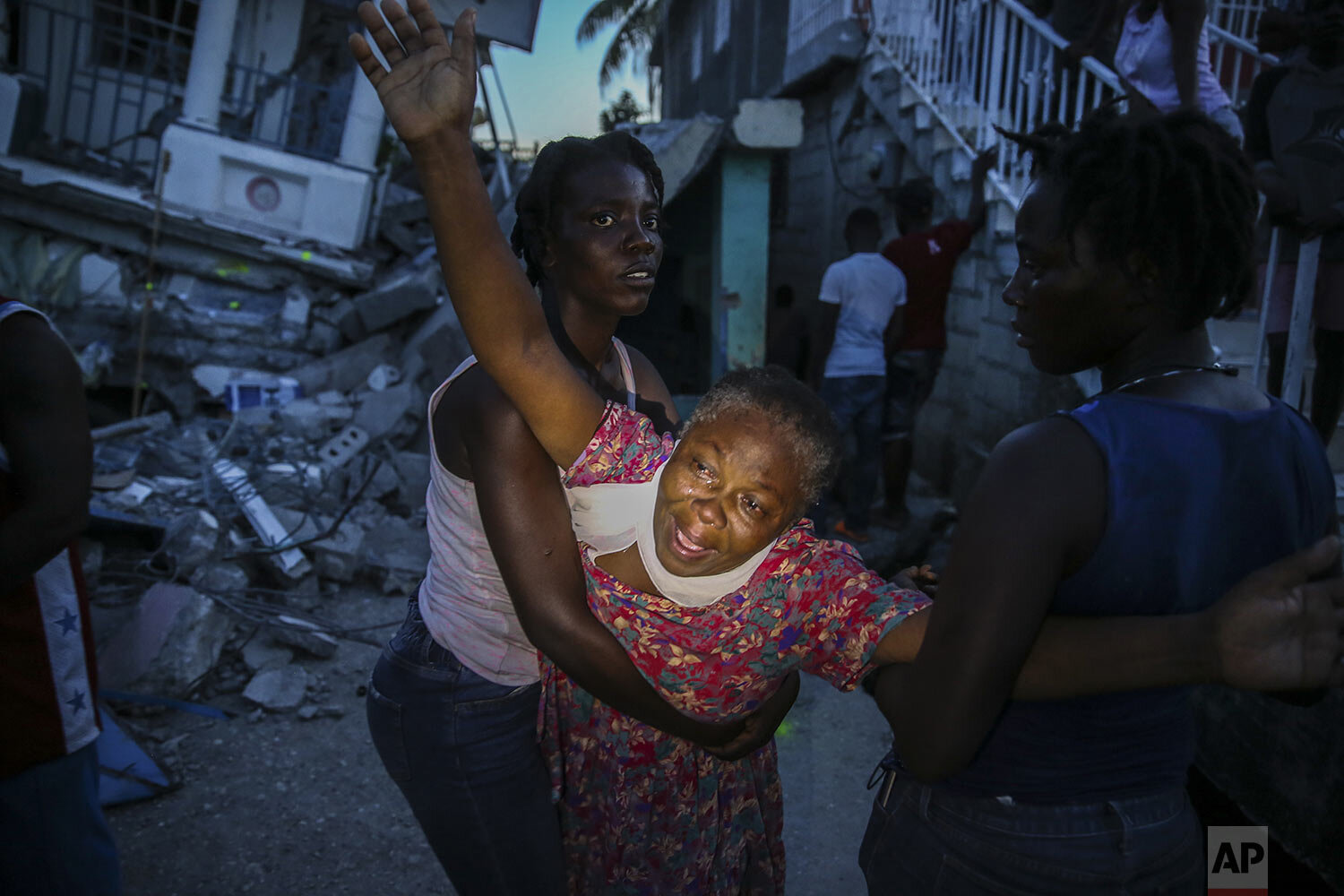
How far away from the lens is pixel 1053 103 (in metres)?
6.00

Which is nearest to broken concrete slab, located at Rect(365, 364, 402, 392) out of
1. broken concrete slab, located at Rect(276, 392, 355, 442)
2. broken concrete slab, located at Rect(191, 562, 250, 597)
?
broken concrete slab, located at Rect(276, 392, 355, 442)

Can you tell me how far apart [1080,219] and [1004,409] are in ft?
17.2

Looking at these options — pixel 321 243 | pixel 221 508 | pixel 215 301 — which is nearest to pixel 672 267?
pixel 321 243

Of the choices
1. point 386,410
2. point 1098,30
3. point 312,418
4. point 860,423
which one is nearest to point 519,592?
point 860,423

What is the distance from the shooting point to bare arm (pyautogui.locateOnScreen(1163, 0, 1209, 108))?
4.31 m

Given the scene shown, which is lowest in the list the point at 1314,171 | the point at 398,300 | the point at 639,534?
the point at 639,534

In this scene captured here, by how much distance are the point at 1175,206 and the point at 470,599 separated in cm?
131

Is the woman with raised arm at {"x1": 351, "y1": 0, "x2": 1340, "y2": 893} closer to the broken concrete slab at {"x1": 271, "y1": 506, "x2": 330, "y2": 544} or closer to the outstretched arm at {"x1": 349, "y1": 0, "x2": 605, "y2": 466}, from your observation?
the outstretched arm at {"x1": 349, "y1": 0, "x2": 605, "y2": 466}

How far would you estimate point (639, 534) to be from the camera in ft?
5.04

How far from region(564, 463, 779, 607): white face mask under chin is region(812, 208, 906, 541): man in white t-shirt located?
14.2ft

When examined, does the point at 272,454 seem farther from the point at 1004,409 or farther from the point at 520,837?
the point at 520,837

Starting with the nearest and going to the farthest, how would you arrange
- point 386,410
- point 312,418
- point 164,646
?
1. point 164,646
2. point 312,418
3. point 386,410

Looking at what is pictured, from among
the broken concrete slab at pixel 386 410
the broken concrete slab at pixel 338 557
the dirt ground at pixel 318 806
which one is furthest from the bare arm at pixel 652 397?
the broken concrete slab at pixel 386 410

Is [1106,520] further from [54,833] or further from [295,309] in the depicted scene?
[295,309]
